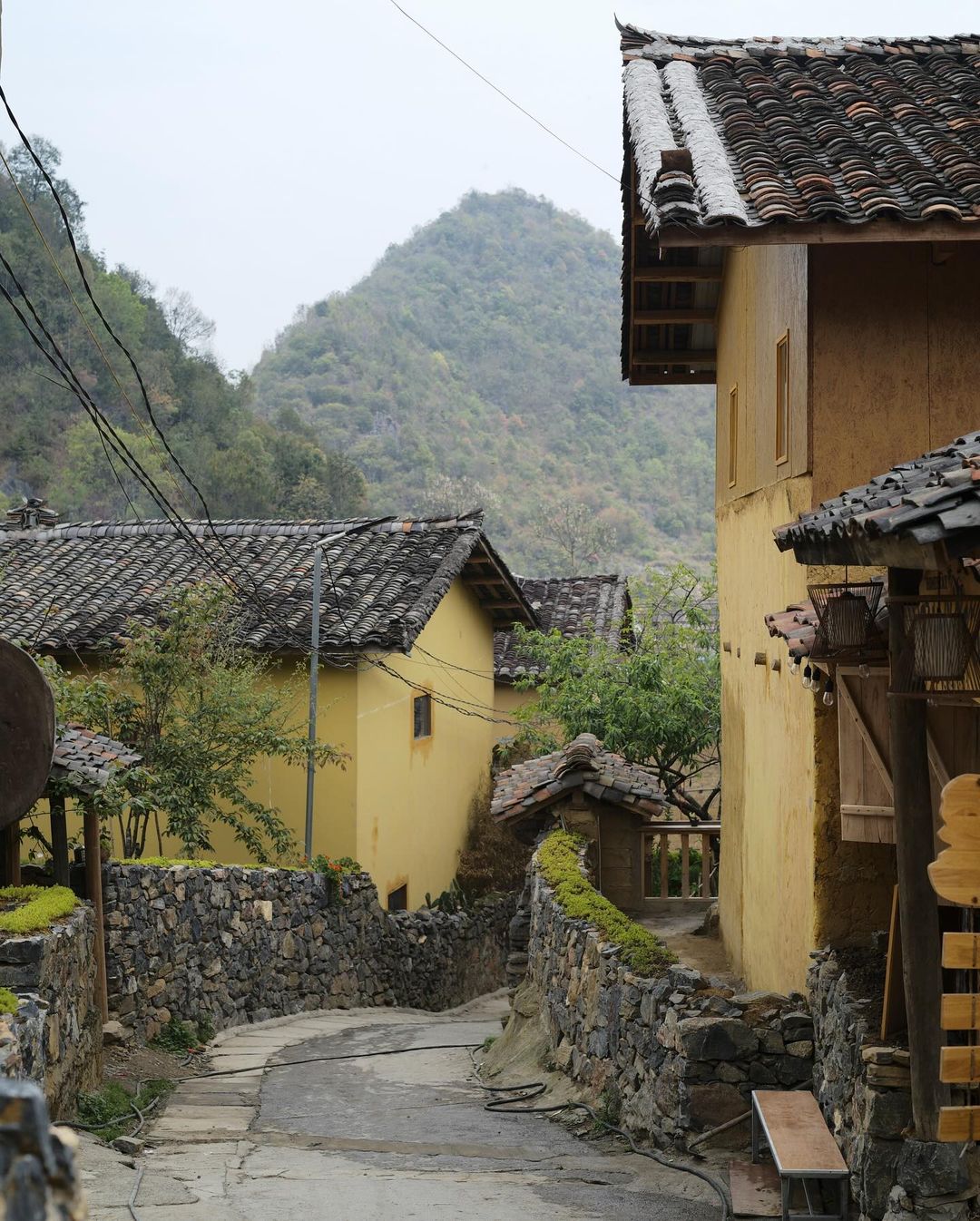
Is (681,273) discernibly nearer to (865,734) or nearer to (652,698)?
Answer: (865,734)

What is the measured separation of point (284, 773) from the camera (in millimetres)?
18141

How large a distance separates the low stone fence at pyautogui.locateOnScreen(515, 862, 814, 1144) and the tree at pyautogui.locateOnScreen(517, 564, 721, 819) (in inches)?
322

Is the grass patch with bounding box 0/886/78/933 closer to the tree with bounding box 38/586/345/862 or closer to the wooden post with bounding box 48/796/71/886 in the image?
the wooden post with bounding box 48/796/71/886

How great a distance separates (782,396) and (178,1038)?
8114 millimetres

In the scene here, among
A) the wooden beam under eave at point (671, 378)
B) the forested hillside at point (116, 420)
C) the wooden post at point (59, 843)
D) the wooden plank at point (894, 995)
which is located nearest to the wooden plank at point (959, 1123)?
the wooden plank at point (894, 995)

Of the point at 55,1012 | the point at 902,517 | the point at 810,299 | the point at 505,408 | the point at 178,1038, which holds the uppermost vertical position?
the point at 505,408

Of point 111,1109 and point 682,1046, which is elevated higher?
point 682,1046

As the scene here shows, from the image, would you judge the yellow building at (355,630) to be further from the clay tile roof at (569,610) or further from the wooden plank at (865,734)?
the wooden plank at (865,734)

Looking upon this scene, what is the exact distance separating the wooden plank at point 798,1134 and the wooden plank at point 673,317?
7.99m

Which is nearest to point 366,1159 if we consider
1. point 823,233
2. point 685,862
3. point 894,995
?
point 894,995

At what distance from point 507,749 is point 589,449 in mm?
44999

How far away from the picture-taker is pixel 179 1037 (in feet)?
39.6

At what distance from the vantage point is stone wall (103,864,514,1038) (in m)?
11.7

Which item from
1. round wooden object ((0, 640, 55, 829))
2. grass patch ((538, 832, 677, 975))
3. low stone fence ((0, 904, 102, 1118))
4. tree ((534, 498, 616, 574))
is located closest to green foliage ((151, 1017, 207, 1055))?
low stone fence ((0, 904, 102, 1118))
